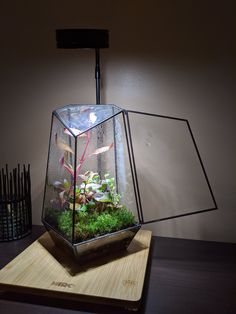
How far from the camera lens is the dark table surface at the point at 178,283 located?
75 centimetres

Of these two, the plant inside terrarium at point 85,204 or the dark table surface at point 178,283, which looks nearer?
the dark table surface at point 178,283

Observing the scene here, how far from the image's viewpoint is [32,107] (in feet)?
3.97

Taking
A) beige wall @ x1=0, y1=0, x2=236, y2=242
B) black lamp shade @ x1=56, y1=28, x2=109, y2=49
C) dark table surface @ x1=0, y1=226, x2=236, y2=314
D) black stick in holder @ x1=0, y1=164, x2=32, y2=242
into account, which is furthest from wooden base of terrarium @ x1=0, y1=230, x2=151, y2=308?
black lamp shade @ x1=56, y1=28, x2=109, y2=49

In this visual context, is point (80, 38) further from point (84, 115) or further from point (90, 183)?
point (90, 183)

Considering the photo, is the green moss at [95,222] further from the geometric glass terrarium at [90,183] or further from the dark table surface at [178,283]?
the dark table surface at [178,283]

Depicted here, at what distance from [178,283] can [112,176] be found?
39cm

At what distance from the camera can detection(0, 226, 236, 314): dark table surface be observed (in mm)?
748

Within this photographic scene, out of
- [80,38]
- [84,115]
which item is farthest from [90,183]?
[80,38]

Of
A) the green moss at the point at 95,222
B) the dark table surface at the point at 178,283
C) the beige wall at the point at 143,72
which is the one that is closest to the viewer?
Answer: the dark table surface at the point at 178,283

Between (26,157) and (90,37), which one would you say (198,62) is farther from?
(26,157)

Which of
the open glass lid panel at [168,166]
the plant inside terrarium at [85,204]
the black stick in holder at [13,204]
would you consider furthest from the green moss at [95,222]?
the black stick in holder at [13,204]

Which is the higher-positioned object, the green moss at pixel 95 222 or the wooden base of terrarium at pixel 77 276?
the green moss at pixel 95 222

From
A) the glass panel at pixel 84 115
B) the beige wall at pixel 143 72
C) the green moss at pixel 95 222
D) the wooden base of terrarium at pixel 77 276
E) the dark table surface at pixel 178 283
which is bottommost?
the dark table surface at pixel 178 283

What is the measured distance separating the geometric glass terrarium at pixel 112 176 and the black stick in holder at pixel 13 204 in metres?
0.14
